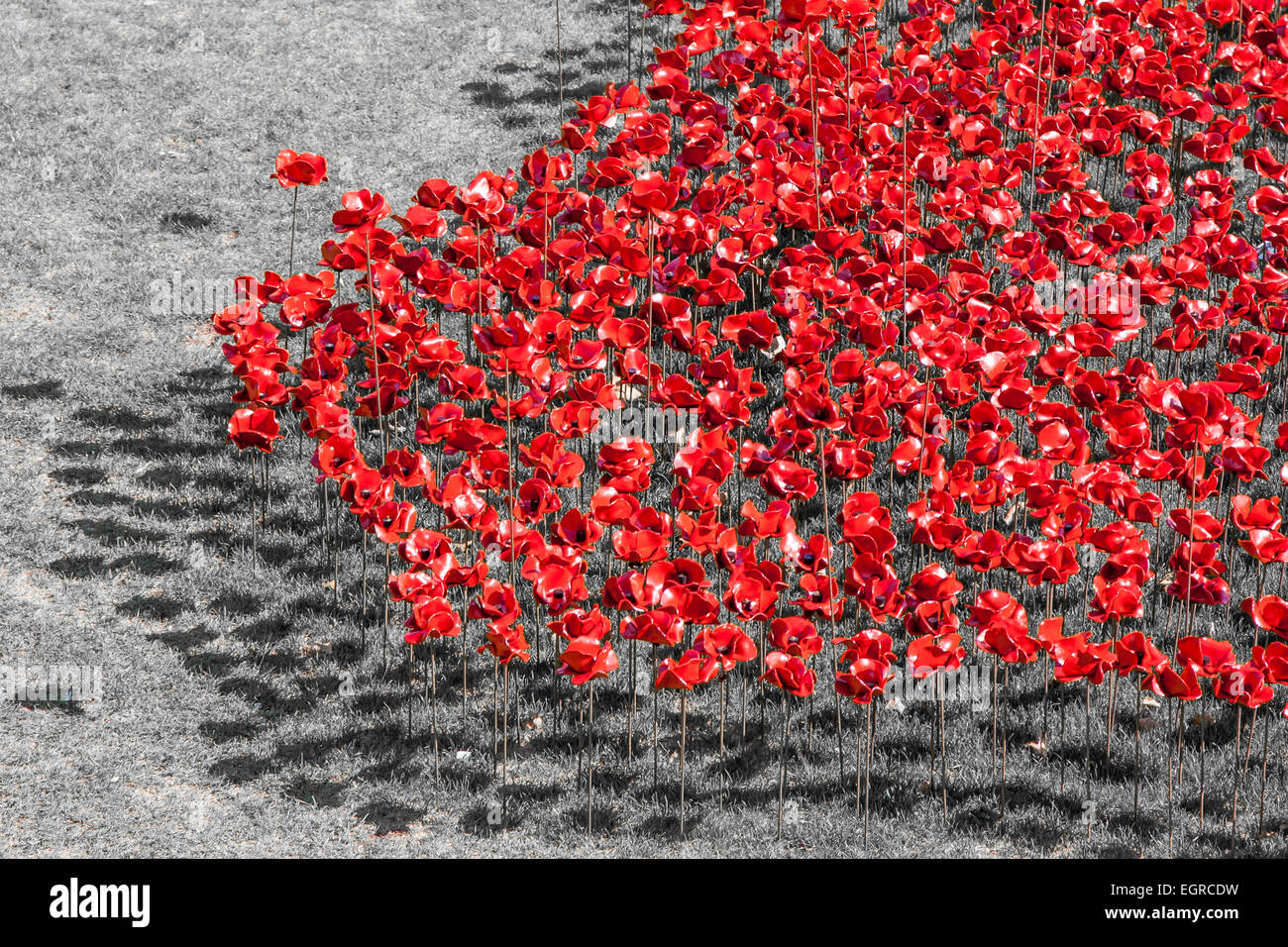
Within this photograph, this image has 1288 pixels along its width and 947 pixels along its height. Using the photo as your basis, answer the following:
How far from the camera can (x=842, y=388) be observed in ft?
23.5

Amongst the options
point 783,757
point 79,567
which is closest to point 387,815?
point 783,757

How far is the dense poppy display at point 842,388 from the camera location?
496 centimetres

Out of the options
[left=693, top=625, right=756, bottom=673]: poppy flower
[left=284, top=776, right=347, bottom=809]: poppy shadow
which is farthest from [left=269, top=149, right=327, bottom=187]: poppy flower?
[left=693, top=625, right=756, bottom=673]: poppy flower

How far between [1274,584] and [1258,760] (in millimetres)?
1107

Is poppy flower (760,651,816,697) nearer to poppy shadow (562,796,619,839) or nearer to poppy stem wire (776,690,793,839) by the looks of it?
poppy stem wire (776,690,793,839)

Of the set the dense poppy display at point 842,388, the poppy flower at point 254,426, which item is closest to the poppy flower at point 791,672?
the dense poppy display at point 842,388

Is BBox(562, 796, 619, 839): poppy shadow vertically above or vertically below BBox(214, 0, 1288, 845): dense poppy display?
below

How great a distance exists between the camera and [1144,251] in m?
8.30

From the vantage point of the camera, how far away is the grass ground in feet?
17.0

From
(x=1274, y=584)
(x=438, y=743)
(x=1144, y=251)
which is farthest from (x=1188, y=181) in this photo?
(x=438, y=743)

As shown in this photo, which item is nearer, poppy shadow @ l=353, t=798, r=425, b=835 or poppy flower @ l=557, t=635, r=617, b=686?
poppy flower @ l=557, t=635, r=617, b=686

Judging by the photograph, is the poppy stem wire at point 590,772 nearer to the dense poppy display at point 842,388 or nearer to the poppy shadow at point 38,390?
the dense poppy display at point 842,388

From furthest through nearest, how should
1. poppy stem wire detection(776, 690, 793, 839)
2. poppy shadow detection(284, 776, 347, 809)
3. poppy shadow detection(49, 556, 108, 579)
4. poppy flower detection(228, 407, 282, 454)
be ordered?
poppy shadow detection(49, 556, 108, 579) < poppy flower detection(228, 407, 282, 454) < poppy shadow detection(284, 776, 347, 809) < poppy stem wire detection(776, 690, 793, 839)

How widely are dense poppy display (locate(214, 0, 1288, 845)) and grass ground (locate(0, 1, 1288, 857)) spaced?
26cm
